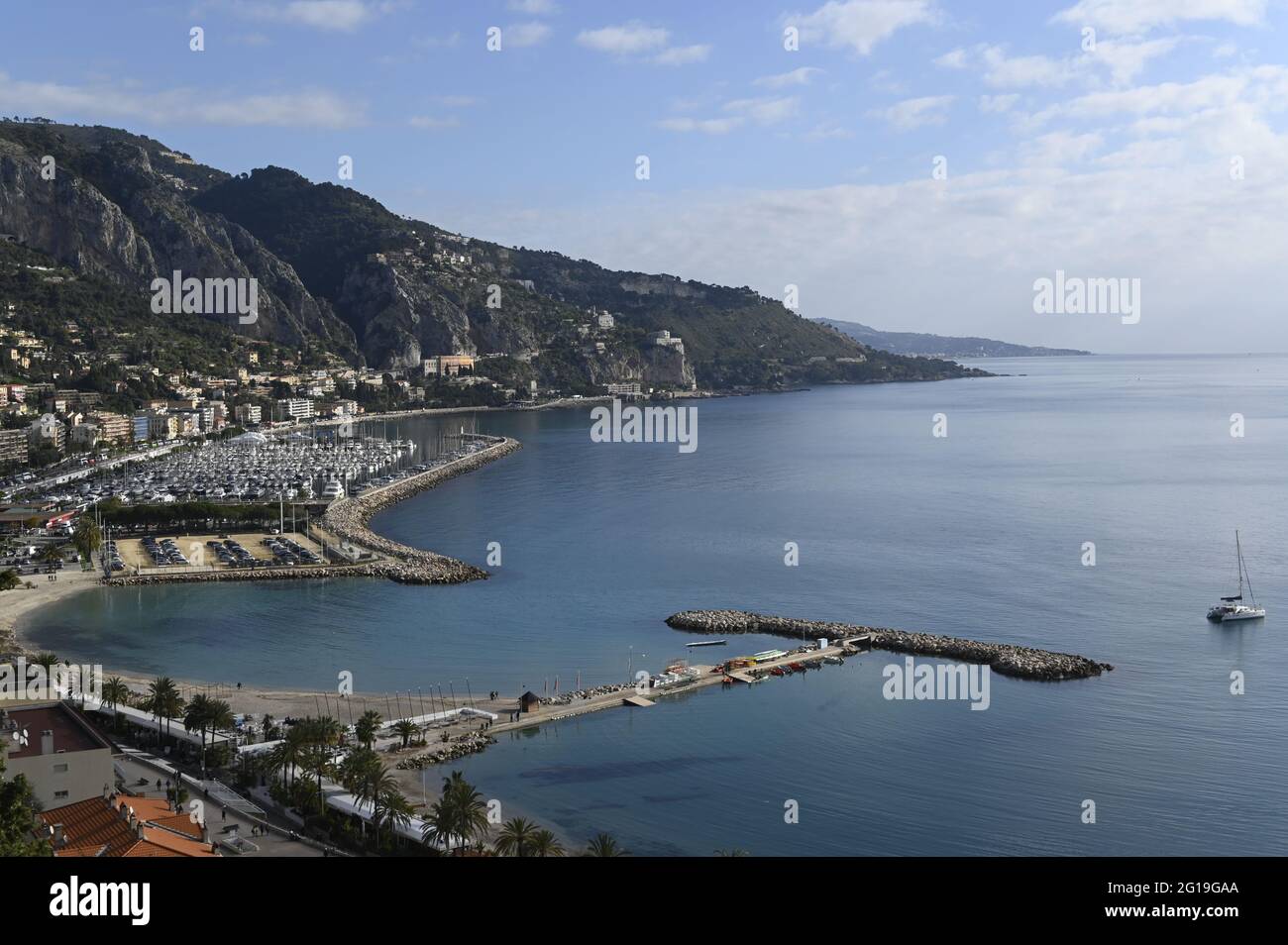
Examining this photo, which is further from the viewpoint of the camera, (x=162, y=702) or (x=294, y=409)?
(x=294, y=409)

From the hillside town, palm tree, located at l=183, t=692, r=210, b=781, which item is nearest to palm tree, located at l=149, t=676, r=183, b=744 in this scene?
palm tree, located at l=183, t=692, r=210, b=781

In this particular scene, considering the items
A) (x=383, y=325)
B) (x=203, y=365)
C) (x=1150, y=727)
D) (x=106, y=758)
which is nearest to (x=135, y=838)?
(x=106, y=758)

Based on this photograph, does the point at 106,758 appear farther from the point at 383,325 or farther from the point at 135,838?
the point at 383,325

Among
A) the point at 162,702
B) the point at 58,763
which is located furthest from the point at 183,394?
the point at 58,763

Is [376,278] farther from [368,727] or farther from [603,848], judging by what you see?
[603,848]
